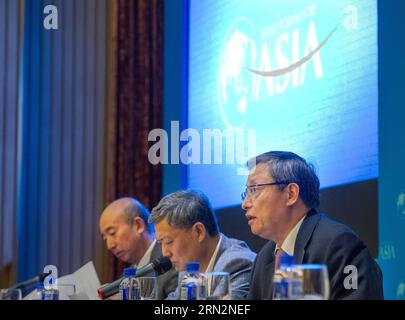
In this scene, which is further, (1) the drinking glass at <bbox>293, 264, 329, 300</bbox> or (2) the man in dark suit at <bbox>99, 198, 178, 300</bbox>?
(2) the man in dark suit at <bbox>99, 198, 178, 300</bbox>

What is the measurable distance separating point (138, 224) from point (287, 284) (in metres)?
2.63

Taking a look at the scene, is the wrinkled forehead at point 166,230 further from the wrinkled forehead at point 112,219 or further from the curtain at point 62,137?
the curtain at point 62,137

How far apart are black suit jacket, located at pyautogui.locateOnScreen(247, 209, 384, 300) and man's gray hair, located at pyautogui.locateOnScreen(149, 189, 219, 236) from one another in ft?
1.88

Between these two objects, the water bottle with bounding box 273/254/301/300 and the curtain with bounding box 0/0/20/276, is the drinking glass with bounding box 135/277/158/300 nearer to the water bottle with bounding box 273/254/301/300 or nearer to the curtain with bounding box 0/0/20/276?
the water bottle with bounding box 273/254/301/300

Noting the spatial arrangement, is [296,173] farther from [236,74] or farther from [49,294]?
[236,74]

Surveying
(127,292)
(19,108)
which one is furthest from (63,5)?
(127,292)

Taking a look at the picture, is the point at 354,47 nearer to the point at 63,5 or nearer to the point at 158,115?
the point at 158,115

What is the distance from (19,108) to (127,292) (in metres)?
2.81

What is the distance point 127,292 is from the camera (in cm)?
243

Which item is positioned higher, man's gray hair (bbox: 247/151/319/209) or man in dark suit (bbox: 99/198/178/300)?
man's gray hair (bbox: 247/151/319/209)

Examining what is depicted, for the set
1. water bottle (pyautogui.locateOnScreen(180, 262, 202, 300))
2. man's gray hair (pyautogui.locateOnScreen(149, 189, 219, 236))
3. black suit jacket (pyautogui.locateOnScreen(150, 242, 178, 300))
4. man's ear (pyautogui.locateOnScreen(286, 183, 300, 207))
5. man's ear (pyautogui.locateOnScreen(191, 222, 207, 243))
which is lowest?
black suit jacket (pyautogui.locateOnScreen(150, 242, 178, 300))

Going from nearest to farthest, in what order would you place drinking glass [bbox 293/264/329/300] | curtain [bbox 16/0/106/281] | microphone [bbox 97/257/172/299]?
drinking glass [bbox 293/264/329/300] → microphone [bbox 97/257/172/299] → curtain [bbox 16/0/106/281]

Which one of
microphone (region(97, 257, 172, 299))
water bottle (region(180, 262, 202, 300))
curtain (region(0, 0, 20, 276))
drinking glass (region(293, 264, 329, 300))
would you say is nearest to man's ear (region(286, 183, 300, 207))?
microphone (region(97, 257, 172, 299))

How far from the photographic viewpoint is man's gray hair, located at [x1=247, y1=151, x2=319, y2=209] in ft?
9.19
